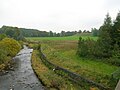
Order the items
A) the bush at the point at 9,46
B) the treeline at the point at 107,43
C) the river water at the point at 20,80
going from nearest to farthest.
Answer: the river water at the point at 20,80
the treeline at the point at 107,43
the bush at the point at 9,46

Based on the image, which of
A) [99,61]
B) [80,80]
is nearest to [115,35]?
[99,61]

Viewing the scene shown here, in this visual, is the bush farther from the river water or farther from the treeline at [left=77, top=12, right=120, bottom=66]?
the treeline at [left=77, top=12, right=120, bottom=66]

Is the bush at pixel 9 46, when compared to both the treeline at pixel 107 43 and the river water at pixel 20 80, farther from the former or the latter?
the treeline at pixel 107 43

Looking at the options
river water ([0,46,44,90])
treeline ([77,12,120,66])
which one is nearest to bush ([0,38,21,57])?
river water ([0,46,44,90])

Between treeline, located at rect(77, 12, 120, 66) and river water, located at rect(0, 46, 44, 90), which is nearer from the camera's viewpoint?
river water, located at rect(0, 46, 44, 90)

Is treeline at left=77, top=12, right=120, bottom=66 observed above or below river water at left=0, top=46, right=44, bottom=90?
above

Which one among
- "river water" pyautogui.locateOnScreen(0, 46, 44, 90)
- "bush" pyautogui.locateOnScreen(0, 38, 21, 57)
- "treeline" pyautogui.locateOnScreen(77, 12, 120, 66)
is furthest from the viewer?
"bush" pyautogui.locateOnScreen(0, 38, 21, 57)

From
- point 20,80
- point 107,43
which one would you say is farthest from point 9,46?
point 107,43

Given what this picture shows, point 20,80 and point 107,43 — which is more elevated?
point 107,43

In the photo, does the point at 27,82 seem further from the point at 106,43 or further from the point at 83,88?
the point at 106,43

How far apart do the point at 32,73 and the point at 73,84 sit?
527 inches

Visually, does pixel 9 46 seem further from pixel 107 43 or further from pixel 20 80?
pixel 107 43

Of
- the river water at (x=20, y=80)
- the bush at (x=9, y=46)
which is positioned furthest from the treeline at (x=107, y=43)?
the bush at (x=9, y=46)

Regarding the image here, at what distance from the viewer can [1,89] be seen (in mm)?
30266
